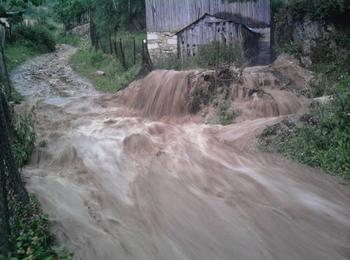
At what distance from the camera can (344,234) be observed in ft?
19.5

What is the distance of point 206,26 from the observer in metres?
16.8

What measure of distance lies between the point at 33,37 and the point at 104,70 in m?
10.2

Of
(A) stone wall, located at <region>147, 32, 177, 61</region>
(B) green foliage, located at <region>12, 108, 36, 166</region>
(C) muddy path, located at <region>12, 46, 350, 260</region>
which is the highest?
(A) stone wall, located at <region>147, 32, 177, 61</region>

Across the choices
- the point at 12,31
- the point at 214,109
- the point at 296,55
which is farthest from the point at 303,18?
the point at 12,31

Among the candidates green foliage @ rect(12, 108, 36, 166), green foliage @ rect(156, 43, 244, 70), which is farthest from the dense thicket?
green foliage @ rect(12, 108, 36, 166)

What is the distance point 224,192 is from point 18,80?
11420 mm

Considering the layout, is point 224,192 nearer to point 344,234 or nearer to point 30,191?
point 344,234

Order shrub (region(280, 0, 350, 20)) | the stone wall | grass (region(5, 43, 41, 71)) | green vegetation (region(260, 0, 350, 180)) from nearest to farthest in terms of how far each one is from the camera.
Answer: green vegetation (region(260, 0, 350, 180))
shrub (region(280, 0, 350, 20))
the stone wall
grass (region(5, 43, 41, 71))

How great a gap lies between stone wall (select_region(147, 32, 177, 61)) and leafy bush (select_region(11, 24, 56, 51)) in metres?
8.98

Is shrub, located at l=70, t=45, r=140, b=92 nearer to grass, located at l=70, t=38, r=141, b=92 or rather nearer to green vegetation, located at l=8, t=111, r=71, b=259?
grass, located at l=70, t=38, r=141, b=92

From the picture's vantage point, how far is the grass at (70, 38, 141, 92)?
48.2 ft

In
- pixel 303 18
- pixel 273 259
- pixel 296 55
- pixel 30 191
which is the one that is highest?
pixel 303 18

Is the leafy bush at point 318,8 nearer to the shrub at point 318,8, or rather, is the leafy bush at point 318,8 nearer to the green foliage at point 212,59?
the shrub at point 318,8

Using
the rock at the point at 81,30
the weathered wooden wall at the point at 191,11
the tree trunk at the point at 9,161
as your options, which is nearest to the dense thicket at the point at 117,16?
the rock at the point at 81,30
